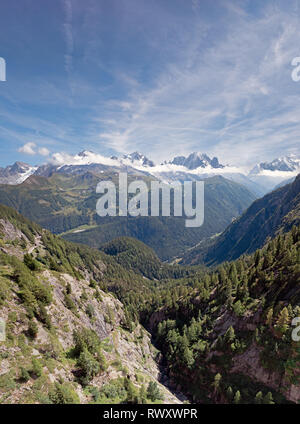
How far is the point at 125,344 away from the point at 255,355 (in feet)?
140

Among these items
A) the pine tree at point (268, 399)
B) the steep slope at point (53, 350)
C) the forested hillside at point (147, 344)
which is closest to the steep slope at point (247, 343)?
the pine tree at point (268, 399)

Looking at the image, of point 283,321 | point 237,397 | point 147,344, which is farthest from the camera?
point 147,344

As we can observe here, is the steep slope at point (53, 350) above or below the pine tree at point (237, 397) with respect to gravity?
above

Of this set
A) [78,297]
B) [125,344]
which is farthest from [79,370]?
[125,344]

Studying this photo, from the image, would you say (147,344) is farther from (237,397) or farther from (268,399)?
(268,399)

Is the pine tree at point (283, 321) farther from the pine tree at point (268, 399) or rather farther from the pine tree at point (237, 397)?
the pine tree at point (237, 397)

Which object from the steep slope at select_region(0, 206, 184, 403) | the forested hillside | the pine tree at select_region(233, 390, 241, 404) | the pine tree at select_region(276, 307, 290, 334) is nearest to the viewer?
the steep slope at select_region(0, 206, 184, 403)

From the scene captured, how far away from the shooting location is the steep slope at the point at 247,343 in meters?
45.2

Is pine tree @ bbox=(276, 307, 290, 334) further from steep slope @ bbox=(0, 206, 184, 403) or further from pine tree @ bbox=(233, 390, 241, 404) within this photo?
steep slope @ bbox=(0, 206, 184, 403)

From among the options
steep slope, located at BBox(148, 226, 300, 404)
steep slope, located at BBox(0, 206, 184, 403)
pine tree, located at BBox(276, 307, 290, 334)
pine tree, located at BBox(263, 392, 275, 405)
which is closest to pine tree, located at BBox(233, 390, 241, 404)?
steep slope, located at BBox(148, 226, 300, 404)

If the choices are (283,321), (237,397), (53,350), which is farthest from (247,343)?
(53,350)

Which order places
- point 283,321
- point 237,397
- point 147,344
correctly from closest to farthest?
point 237,397 → point 283,321 → point 147,344

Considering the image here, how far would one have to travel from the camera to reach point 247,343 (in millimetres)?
54688

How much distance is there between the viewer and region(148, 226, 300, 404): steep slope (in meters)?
45.2
